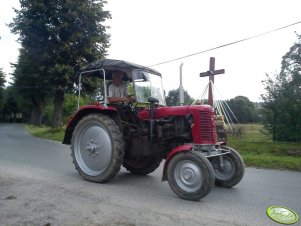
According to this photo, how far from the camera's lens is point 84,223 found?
4.80 meters

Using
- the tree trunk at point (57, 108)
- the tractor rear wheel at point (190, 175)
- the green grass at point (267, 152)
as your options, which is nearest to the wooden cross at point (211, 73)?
the green grass at point (267, 152)

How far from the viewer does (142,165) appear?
856cm

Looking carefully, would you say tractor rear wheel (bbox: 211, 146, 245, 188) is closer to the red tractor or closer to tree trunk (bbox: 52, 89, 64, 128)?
the red tractor

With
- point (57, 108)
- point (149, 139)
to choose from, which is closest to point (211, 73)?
point (149, 139)

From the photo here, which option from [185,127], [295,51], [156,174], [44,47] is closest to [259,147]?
[156,174]

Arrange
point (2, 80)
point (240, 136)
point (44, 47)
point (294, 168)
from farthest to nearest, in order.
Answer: point (2, 80), point (44, 47), point (240, 136), point (294, 168)

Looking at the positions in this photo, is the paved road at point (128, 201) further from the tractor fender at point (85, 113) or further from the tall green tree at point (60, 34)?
the tall green tree at point (60, 34)

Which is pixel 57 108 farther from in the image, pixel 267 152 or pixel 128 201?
pixel 128 201

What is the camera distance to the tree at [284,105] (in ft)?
46.3

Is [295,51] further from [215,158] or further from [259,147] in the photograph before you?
[215,158]

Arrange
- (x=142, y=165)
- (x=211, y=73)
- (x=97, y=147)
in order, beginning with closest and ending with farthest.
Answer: (x=97, y=147)
(x=142, y=165)
(x=211, y=73)

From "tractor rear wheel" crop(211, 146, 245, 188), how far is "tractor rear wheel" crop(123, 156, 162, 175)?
58.9 inches

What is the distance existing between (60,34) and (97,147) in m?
20.7

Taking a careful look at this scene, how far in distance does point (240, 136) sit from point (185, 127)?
1017 cm
